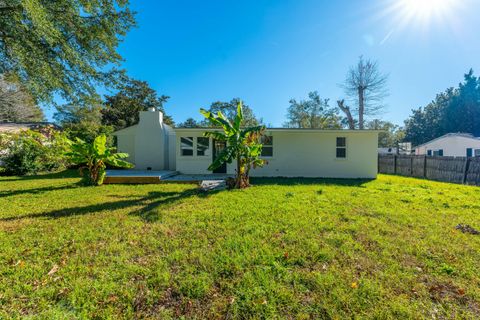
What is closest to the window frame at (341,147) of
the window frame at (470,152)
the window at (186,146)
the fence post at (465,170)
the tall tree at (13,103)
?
the fence post at (465,170)

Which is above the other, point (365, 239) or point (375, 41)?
Result: point (375, 41)

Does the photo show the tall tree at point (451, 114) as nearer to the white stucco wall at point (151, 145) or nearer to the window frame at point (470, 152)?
the window frame at point (470, 152)

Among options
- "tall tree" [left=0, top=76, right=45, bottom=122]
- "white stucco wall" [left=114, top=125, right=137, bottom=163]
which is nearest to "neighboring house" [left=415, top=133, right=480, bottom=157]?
"white stucco wall" [left=114, top=125, right=137, bottom=163]

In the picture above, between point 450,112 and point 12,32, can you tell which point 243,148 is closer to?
point 12,32

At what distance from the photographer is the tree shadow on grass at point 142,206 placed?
4.99 m

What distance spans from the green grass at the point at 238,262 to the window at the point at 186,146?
21.6ft

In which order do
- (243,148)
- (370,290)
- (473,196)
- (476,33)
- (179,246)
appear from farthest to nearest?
1. (476,33)
2. (243,148)
3. (473,196)
4. (179,246)
5. (370,290)

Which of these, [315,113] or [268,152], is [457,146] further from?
[268,152]

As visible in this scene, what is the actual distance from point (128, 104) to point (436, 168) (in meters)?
33.0

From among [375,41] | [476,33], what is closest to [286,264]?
[375,41]

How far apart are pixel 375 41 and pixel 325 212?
11948mm

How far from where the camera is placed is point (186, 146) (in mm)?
12109

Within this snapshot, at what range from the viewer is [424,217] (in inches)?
197

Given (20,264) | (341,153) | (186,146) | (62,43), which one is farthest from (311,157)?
(62,43)
